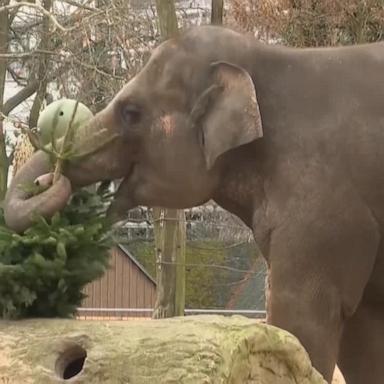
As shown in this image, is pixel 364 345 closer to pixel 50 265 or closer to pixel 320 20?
pixel 50 265

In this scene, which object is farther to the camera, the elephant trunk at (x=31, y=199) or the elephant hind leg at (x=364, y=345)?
the elephant hind leg at (x=364, y=345)

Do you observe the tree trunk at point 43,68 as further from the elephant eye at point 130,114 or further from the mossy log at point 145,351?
the mossy log at point 145,351

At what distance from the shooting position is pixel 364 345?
421 centimetres

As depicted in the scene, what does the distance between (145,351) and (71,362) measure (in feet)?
0.75

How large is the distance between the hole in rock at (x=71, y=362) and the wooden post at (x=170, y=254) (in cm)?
434

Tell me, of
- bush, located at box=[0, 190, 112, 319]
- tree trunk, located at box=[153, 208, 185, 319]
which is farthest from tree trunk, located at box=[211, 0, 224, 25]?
bush, located at box=[0, 190, 112, 319]

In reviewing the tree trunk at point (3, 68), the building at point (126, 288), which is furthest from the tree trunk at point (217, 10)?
the building at point (126, 288)

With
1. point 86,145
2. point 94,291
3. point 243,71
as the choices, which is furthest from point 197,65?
point 94,291

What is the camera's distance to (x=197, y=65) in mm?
3938

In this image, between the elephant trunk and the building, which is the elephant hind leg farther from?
the building

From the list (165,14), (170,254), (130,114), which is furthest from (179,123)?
(165,14)

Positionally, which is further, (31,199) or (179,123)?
(179,123)

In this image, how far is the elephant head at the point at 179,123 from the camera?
3809mm

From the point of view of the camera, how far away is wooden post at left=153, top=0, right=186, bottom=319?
719 cm
